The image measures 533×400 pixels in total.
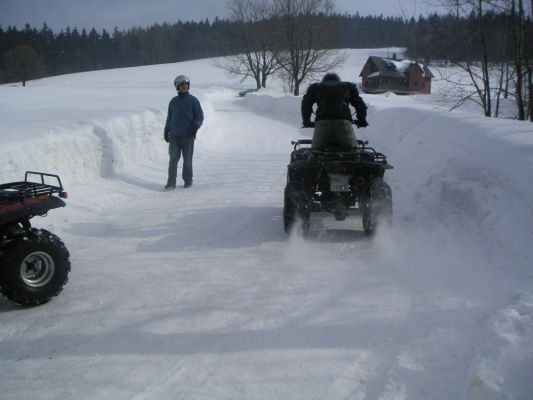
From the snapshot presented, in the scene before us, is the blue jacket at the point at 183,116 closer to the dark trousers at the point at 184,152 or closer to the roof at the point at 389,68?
the dark trousers at the point at 184,152

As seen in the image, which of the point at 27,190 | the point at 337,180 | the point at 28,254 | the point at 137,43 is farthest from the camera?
the point at 137,43

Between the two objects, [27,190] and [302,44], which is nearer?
[27,190]

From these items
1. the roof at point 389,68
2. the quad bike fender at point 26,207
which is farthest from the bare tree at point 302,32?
the quad bike fender at point 26,207

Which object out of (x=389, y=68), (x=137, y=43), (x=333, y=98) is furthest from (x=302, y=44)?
(x=137, y=43)

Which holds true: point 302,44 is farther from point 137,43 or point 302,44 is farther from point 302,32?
point 137,43

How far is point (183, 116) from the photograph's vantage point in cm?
895

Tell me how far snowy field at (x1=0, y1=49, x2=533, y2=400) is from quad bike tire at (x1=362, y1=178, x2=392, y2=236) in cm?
23

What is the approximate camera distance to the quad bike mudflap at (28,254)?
362cm

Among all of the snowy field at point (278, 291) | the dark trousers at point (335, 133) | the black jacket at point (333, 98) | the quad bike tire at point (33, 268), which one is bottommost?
the snowy field at point (278, 291)

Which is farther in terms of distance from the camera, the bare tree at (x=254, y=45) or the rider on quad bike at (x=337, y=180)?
the bare tree at (x=254, y=45)

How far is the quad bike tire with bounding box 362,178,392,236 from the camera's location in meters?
5.42

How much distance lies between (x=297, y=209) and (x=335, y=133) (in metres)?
1.12

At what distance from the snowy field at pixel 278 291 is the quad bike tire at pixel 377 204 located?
0.23 metres

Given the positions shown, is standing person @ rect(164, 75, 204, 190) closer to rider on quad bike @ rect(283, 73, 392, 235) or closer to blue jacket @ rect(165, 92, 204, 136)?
blue jacket @ rect(165, 92, 204, 136)
